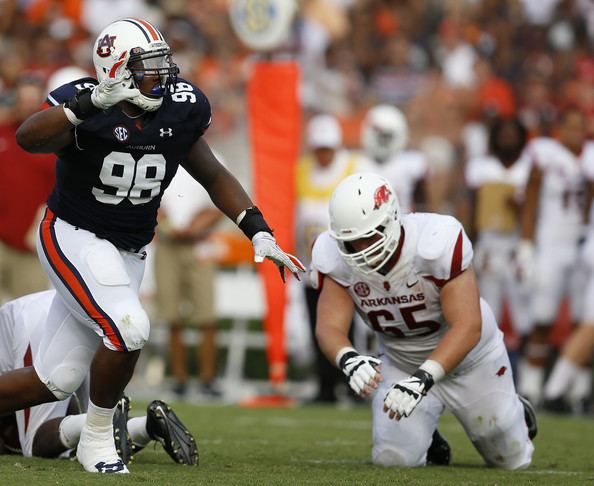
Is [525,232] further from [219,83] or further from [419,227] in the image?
[219,83]

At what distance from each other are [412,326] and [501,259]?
3909 mm

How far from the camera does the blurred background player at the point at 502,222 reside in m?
8.89

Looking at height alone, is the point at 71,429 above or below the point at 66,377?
below

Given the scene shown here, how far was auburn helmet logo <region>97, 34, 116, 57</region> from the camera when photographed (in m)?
4.44

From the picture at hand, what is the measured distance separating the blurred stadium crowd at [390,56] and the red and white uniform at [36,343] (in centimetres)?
661

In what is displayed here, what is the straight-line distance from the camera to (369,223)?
4.81m

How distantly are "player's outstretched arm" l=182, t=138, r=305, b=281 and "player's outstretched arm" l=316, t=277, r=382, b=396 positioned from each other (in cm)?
25

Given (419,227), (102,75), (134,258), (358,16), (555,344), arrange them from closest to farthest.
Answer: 1. (102,75)
2. (134,258)
3. (419,227)
4. (555,344)
5. (358,16)

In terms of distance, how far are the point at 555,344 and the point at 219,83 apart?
4585 millimetres

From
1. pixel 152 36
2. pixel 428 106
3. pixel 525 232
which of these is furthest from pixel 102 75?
pixel 428 106

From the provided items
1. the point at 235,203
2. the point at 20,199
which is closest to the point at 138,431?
the point at 235,203

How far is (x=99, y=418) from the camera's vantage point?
453cm

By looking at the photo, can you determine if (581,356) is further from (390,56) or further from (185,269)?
(390,56)

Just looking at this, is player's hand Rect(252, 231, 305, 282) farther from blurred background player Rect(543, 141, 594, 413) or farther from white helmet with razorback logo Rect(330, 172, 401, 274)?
blurred background player Rect(543, 141, 594, 413)
